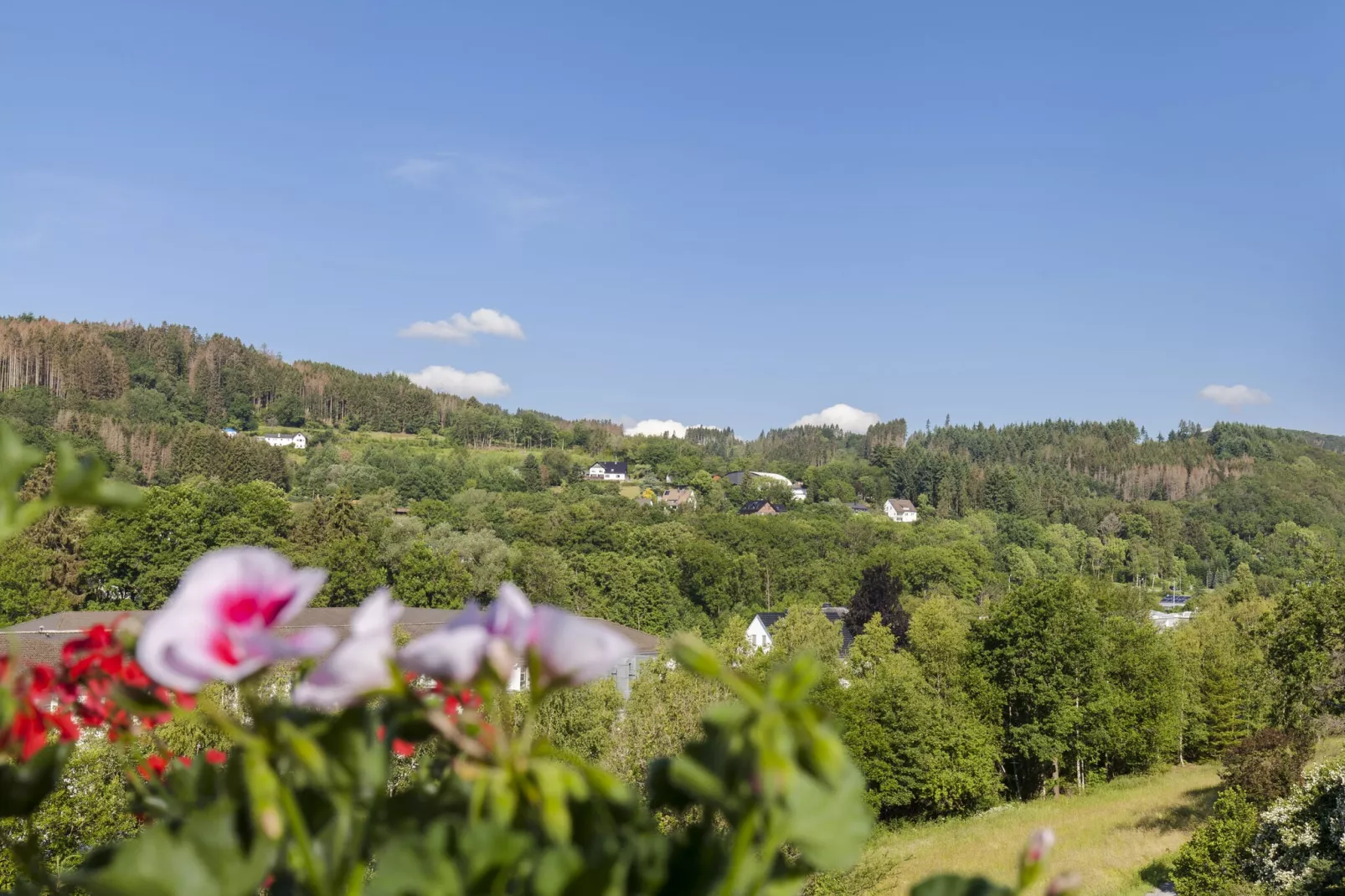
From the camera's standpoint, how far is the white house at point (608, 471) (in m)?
117

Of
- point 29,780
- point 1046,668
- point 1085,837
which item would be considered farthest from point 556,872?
point 1046,668

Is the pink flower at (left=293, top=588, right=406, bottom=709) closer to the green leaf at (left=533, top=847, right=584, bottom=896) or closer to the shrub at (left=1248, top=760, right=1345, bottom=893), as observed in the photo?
the green leaf at (left=533, top=847, right=584, bottom=896)

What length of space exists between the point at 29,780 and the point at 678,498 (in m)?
105

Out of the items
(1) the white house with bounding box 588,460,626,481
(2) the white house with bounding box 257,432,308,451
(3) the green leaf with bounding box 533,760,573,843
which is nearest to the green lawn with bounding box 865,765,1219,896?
(3) the green leaf with bounding box 533,760,573,843

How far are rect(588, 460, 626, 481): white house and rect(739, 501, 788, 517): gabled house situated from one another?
2104cm

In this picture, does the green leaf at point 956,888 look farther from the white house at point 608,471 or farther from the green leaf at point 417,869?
the white house at point 608,471

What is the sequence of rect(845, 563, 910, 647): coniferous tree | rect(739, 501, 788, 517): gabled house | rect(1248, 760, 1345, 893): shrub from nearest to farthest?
1. rect(1248, 760, 1345, 893): shrub
2. rect(845, 563, 910, 647): coniferous tree
3. rect(739, 501, 788, 517): gabled house

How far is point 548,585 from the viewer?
55.4 meters

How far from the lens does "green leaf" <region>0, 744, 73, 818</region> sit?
101cm

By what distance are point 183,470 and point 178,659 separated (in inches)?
3441

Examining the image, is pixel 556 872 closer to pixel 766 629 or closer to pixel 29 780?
pixel 29 780

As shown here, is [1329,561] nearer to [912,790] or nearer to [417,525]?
[912,790]

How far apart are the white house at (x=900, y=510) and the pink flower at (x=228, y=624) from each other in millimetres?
116827

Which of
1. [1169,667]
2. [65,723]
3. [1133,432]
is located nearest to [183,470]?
[1169,667]
